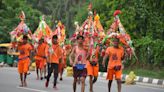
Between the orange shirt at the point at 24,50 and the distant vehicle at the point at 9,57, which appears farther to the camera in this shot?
the distant vehicle at the point at 9,57

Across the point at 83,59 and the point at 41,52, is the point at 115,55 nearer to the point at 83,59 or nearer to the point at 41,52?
the point at 83,59

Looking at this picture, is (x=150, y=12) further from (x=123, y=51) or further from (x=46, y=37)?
(x=123, y=51)

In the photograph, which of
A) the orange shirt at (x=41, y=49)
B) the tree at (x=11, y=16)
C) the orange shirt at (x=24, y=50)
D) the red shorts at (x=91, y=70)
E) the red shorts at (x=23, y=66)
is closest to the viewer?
the red shorts at (x=91, y=70)

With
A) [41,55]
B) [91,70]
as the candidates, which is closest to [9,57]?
[41,55]

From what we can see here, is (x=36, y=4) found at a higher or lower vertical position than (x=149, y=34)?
higher

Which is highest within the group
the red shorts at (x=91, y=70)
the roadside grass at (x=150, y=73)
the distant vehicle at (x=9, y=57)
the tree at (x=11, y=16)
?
the tree at (x=11, y=16)

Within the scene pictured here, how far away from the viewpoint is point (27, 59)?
16844mm

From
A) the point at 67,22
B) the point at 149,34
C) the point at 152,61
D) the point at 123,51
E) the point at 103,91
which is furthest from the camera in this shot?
the point at 67,22

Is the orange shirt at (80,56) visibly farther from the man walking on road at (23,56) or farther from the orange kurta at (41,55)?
the orange kurta at (41,55)

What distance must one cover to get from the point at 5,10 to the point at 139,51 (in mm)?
18084

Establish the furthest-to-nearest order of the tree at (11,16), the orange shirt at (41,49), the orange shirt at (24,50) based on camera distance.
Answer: the tree at (11,16), the orange shirt at (41,49), the orange shirt at (24,50)

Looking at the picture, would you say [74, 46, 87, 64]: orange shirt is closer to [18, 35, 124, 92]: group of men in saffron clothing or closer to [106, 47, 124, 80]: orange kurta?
[18, 35, 124, 92]: group of men in saffron clothing

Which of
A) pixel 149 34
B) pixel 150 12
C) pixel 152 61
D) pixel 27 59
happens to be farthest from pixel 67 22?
pixel 27 59

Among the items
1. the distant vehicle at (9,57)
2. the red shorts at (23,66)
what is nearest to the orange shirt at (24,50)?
the red shorts at (23,66)
